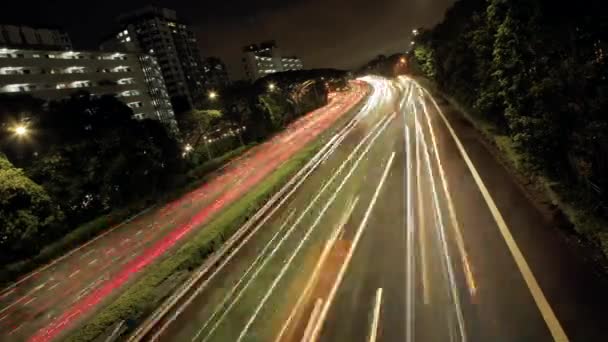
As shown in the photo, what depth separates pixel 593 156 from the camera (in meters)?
13.5

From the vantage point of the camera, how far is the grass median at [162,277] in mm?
15219

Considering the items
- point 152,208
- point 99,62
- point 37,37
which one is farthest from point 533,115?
point 37,37

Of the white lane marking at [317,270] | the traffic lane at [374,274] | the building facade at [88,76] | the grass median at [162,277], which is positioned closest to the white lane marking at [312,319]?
the traffic lane at [374,274]

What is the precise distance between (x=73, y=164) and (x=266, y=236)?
21608mm

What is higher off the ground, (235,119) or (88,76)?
(88,76)

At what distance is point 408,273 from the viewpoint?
535 inches

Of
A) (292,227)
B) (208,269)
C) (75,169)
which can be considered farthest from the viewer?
(75,169)

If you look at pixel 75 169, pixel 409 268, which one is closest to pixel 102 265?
pixel 75 169

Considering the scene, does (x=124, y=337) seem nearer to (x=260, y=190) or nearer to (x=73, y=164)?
(x=260, y=190)

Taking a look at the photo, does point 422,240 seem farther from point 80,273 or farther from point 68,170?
point 68,170

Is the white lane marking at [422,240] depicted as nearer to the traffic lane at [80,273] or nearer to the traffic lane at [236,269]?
the traffic lane at [236,269]

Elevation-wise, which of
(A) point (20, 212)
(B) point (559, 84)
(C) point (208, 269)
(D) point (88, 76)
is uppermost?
(D) point (88, 76)

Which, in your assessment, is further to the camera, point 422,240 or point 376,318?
point 422,240

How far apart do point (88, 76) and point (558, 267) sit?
10995cm
